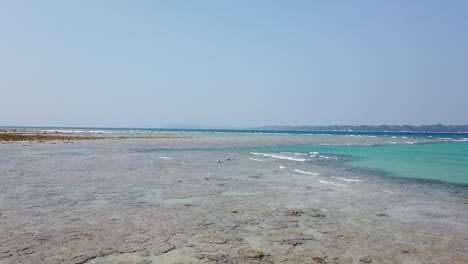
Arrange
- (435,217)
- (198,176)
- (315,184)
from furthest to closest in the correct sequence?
(198,176) → (315,184) → (435,217)

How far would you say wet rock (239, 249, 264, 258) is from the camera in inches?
268

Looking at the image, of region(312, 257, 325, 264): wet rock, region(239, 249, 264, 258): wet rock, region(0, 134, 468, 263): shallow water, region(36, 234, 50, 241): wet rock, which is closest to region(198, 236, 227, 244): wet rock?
region(0, 134, 468, 263): shallow water

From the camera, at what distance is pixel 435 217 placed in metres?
10.1

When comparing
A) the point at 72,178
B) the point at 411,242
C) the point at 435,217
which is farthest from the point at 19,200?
the point at 435,217

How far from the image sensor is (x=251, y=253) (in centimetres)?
697

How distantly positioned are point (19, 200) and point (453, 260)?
11958 millimetres

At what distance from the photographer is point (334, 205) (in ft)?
38.0

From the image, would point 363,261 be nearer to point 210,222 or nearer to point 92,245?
point 210,222

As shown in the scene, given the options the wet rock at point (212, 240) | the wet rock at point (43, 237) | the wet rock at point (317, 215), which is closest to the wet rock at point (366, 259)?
the wet rock at point (212, 240)

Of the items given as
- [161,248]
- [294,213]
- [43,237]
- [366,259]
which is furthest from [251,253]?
[43,237]

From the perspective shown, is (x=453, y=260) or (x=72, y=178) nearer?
(x=453, y=260)

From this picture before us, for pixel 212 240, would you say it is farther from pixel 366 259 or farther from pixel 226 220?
pixel 366 259

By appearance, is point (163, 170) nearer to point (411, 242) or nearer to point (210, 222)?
point (210, 222)

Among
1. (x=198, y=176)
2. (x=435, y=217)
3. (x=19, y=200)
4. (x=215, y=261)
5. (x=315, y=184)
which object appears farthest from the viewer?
(x=198, y=176)
